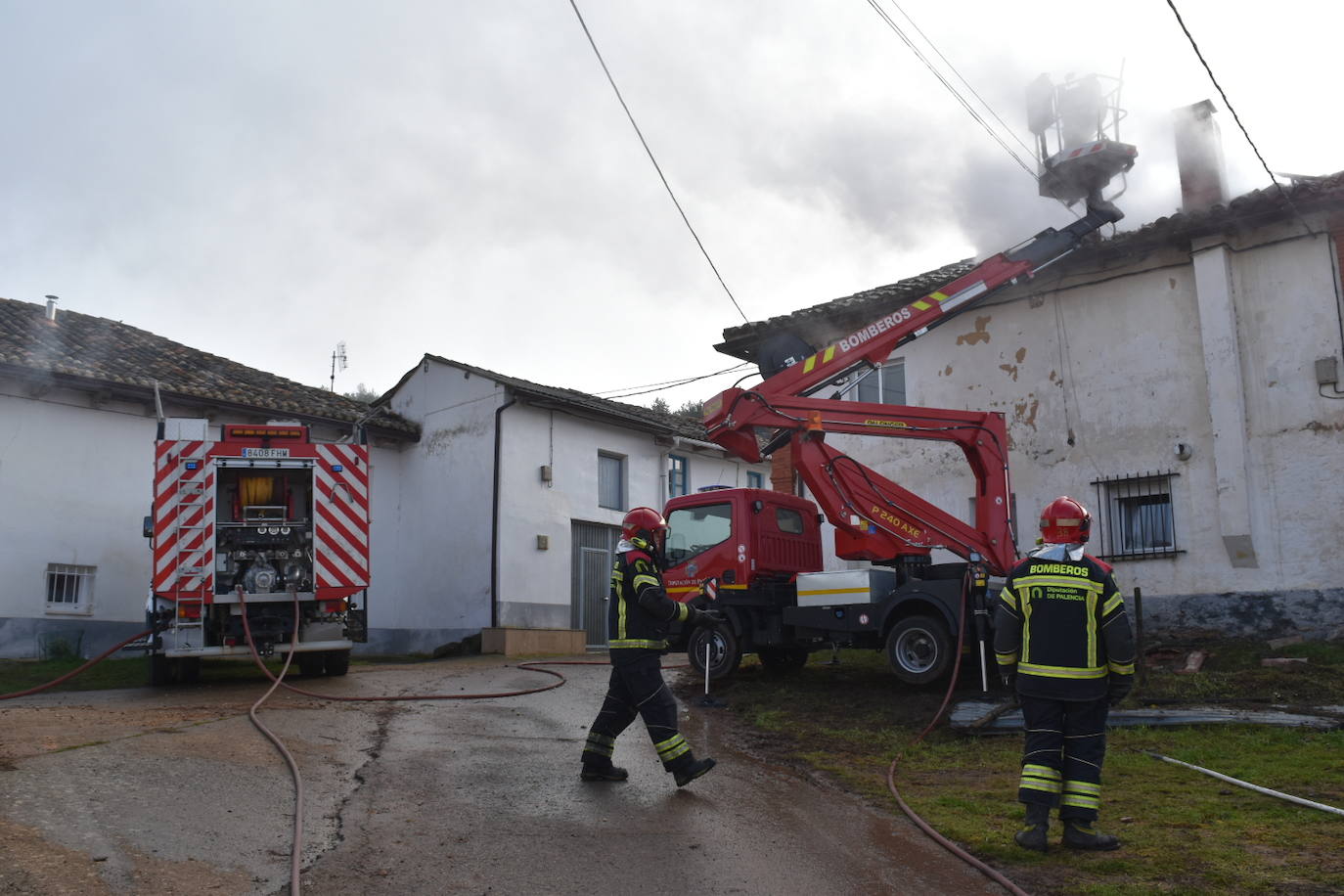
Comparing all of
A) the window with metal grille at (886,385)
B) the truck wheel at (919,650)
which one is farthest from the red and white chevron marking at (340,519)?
the window with metal grille at (886,385)

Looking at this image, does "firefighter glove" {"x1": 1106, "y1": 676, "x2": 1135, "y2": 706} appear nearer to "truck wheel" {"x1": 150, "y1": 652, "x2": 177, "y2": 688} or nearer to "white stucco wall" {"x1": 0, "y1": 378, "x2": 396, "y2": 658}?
"truck wheel" {"x1": 150, "y1": 652, "x2": 177, "y2": 688}

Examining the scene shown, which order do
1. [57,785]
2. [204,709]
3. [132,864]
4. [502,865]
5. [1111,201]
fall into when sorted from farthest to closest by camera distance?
1. [1111,201]
2. [204,709]
3. [57,785]
4. [502,865]
5. [132,864]

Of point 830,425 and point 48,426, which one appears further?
point 48,426

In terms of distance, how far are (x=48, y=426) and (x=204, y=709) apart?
8.77 m

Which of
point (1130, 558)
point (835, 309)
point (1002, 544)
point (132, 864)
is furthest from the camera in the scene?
point (835, 309)

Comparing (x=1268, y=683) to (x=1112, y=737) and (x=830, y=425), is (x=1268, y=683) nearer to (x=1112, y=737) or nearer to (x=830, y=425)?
(x=1112, y=737)

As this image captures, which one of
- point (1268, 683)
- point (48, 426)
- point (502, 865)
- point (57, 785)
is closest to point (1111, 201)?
point (1268, 683)

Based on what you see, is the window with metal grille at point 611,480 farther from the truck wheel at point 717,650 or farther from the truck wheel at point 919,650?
the truck wheel at point 919,650

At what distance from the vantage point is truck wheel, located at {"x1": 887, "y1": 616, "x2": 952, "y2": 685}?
33.7 ft

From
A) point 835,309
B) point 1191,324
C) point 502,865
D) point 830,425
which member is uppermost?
point 835,309

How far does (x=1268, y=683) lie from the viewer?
9.80 m

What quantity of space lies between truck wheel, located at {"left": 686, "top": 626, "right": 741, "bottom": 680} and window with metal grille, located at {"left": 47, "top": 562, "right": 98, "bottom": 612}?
981 cm

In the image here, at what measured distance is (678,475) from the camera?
944 inches

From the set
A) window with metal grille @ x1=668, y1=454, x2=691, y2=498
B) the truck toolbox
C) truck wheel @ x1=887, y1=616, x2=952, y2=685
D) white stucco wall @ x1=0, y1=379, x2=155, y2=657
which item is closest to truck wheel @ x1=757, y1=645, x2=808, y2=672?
the truck toolbox
